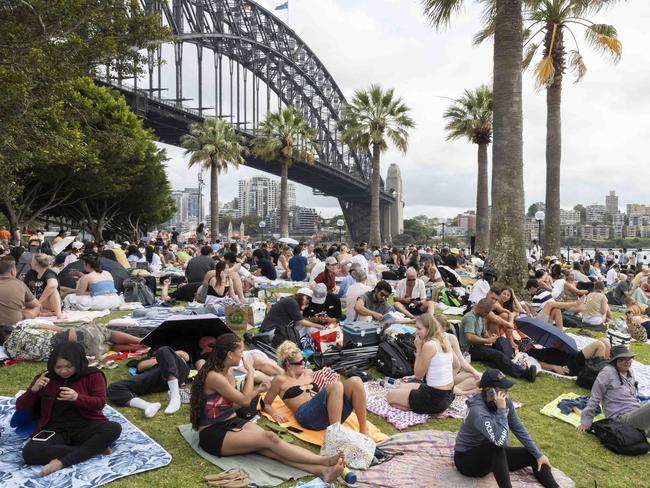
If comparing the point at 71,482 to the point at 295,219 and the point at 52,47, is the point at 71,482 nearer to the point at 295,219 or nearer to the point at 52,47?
the point at 52,47

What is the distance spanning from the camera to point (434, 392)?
189 inches

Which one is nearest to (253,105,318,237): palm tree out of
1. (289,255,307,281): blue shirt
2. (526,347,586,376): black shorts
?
(289,255,307,281): blue shirt

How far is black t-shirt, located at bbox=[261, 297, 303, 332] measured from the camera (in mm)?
6555

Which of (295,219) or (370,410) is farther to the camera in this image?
(295,219)

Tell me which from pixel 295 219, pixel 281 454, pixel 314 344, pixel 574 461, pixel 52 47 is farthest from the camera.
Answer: pixel 295 219

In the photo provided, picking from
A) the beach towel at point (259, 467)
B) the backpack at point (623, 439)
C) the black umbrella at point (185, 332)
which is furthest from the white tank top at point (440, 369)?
the black umbrella at point (185, 332)

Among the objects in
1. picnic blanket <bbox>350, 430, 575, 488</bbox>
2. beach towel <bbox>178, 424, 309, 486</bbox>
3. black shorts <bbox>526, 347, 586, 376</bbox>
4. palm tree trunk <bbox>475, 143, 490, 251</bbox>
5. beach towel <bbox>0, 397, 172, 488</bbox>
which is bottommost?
picnic blanket <bbox>350, 430, 575, 488</bbox>

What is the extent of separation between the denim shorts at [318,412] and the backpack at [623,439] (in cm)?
219

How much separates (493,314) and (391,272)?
853cm

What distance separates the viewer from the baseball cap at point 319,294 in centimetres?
785

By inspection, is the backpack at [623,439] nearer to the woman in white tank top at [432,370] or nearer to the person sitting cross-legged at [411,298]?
the woman in white tank top at [432,370]

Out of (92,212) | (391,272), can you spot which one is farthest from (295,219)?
(391,272)

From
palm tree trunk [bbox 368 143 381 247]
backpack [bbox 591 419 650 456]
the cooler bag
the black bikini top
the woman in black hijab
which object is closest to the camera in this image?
the woman in black hijab

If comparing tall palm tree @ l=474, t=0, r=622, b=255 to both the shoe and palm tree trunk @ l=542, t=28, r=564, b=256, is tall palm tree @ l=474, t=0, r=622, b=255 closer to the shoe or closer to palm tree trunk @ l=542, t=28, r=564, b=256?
palm tree trunk @ l=542, t=28, r=564, b=256
